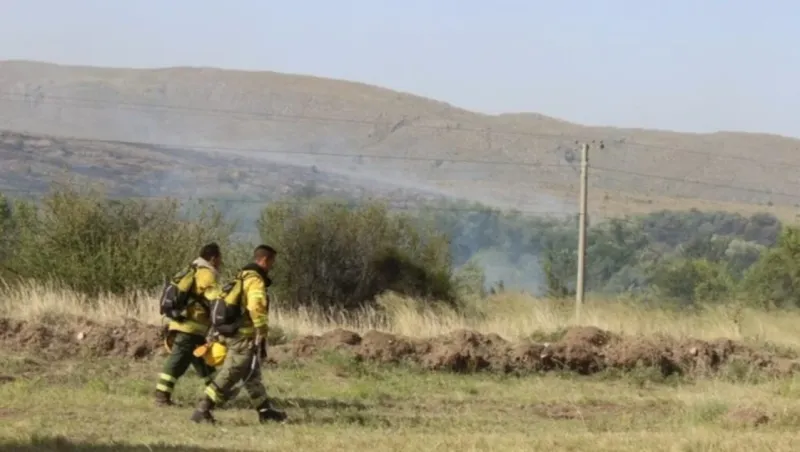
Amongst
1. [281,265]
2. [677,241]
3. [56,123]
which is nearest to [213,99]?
[56,123]

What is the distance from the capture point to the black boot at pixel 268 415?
12722mm

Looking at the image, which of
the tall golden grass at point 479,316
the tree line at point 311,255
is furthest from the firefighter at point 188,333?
the tree line at point 311,255

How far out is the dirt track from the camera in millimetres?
18406

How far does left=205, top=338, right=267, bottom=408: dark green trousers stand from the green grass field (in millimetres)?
328

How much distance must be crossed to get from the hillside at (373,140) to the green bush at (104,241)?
36823mm

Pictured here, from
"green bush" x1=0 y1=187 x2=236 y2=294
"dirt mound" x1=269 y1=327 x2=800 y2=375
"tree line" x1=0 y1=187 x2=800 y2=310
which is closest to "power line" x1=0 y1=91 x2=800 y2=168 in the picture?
"tree line" x1=0 y1=187 x2=800 y2=310

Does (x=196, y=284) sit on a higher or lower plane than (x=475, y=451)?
higher

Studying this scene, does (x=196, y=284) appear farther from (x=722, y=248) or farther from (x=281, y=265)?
(x=722, y=248)

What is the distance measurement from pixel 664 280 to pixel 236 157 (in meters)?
42.0

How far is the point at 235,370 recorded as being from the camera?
12.5 meters

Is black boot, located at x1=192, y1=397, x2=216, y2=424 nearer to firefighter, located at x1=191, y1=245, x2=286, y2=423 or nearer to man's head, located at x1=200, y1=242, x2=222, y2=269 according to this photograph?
firefighter, located at x1=191, y1=245, x2=286, y2=423

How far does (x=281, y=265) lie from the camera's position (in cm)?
3016

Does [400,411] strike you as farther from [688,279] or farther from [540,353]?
[688,279]

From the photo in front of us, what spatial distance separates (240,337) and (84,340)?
6.67 meters
